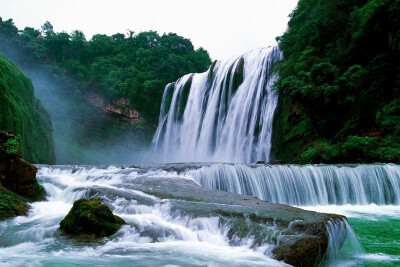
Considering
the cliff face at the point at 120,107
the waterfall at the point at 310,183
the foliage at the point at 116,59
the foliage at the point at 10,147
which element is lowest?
the waterfall at the point at 310,183

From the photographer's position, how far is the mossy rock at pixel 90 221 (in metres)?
5.34

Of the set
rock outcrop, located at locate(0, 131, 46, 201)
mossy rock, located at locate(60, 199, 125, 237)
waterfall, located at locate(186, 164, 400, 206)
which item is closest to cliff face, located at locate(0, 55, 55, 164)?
rock outcrop, located at locate(0, 131, 46, 201)

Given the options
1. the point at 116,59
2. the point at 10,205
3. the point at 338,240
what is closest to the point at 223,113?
the point at 10,205

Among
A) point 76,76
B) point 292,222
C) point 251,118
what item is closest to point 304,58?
point 251,118

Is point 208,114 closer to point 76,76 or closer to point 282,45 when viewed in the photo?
point 282,45

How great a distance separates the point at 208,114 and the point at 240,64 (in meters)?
4.83

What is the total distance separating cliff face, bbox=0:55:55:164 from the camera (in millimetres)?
16406

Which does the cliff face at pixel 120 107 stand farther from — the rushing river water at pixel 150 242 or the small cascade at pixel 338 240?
the small cascade at pixel 338 240

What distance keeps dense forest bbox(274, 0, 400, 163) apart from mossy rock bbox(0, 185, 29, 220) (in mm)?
12422

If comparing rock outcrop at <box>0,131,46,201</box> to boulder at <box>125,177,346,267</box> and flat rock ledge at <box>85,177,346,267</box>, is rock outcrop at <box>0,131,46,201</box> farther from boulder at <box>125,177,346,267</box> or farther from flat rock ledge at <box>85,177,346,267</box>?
boulder at <box>125,177,346,267</box>

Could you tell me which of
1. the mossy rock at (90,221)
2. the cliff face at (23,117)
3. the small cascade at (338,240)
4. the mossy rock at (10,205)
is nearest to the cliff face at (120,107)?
the cliff face at (23,117)

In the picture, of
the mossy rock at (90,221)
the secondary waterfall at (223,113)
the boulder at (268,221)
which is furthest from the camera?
the secondary waterfall at (223,113)

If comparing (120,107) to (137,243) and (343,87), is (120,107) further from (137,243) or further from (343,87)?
(137,243)

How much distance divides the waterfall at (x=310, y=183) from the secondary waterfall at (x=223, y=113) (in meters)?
8.98
